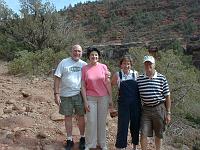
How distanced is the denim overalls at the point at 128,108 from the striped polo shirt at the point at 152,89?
79 millimetres

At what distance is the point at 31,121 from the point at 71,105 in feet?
4.51

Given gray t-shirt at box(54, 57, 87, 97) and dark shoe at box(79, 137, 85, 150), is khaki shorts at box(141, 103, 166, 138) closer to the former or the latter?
dark shoe at box(79, 137, 85, 150)

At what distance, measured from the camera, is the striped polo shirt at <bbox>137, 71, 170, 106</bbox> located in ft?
17.5

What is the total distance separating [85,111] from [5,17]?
34.3 ft

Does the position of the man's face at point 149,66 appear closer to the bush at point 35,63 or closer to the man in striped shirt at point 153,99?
the man in striped shirt at point 153,99

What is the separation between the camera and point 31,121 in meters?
6.68

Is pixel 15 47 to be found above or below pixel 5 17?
below

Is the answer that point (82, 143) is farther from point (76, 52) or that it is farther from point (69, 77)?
point (76, 52)

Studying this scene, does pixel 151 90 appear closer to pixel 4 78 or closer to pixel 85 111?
pixel 85 111

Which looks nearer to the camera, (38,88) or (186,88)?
(38,88)

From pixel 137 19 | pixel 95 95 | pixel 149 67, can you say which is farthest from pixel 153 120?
pixel 137 19

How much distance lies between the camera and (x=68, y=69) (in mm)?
5520

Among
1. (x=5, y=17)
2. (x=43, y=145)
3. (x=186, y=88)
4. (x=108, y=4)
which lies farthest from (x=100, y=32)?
(x=43, y=145)

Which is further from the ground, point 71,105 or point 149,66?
point 149,66
